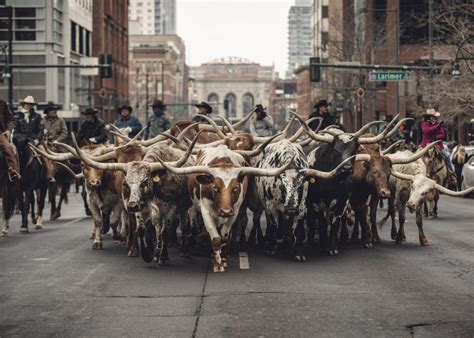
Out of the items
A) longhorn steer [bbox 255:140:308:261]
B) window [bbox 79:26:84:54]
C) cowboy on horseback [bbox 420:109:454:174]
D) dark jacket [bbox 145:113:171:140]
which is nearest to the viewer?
longhorn steer [bbox 255:140:308:261]

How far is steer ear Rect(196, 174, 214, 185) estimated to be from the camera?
13.6 metres

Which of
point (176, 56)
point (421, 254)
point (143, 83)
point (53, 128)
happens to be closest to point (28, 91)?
point (53, 128)

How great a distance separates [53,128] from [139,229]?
9996mm

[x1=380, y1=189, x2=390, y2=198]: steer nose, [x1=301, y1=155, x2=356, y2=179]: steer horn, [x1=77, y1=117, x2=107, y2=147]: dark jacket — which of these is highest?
[x1=77, y1=117, x2=107, y2=147]: dark jacket

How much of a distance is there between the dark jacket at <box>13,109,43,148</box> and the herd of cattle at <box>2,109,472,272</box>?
3.18m

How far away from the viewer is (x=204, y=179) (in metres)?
13.6

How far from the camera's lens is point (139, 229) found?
14242mm

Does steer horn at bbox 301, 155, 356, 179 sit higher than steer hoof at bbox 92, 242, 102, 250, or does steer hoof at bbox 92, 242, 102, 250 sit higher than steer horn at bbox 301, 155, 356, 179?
steer horn at bbox 301, 155, 356, 179

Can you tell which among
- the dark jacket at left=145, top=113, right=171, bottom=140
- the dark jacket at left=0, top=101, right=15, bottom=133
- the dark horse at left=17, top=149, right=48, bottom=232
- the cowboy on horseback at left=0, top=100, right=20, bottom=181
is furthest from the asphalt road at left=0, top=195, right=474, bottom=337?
the dark jacket at left=145, top=113, right=171, bottom=140

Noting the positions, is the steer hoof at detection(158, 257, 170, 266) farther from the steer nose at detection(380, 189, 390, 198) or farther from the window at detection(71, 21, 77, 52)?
the window at detection(71, 21, 77, 52)

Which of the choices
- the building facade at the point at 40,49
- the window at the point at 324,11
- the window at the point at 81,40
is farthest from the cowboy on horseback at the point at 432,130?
Answer: the window at the point at 324,11

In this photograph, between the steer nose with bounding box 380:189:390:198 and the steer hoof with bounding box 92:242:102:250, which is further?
the steer hoof with bounding box 92:242:102:250

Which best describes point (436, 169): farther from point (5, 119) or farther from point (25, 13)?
point (25, 13)

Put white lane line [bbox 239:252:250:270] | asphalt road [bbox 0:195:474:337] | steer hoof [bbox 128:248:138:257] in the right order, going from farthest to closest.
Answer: steer hoof [bbox 128:248:138:257], white lane line [bbox 239:252:250:270], asphalt road [bbox 0:195:474:337]
